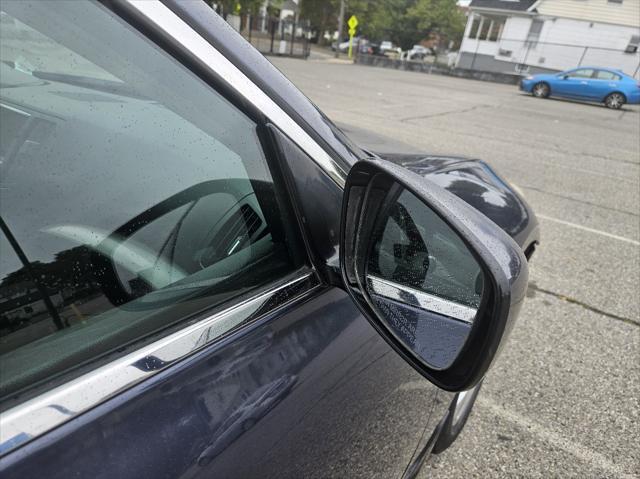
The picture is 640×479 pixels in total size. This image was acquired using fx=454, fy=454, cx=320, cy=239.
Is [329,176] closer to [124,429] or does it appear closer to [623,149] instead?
[124,429]

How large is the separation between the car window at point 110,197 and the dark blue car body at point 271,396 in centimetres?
8

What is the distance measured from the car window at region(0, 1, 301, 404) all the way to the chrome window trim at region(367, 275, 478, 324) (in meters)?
0.22

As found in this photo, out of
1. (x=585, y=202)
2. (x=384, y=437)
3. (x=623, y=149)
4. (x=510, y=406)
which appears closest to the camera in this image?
(x=384, y=437)

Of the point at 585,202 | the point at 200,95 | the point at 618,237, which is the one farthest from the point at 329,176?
the point at 585,202

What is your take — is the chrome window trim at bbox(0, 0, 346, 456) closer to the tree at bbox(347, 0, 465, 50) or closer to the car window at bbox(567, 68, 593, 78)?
the car window at bbox(567, 68, 593, 78)

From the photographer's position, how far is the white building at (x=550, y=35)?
1297 inches

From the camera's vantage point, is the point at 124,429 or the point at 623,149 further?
the point at 623,149

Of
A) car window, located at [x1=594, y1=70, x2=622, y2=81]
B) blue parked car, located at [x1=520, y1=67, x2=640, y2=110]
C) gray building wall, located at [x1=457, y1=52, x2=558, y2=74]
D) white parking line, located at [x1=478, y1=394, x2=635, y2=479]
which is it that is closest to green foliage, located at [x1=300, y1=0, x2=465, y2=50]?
gray building wall, located at [x1=457, y1=52, x2=558, y2=74]

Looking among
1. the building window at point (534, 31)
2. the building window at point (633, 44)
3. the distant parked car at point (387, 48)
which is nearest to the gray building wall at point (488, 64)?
the building window at point (534, 31)

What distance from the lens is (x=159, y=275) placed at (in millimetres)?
976

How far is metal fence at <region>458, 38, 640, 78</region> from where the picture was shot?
107 ft

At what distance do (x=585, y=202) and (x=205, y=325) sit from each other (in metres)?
6.93

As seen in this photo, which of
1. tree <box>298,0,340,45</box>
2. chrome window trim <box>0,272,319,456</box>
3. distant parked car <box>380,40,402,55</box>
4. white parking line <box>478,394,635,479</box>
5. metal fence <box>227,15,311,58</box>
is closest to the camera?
chrome window trim <box>0,272,319,456</box>

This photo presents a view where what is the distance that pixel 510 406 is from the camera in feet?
8.65
